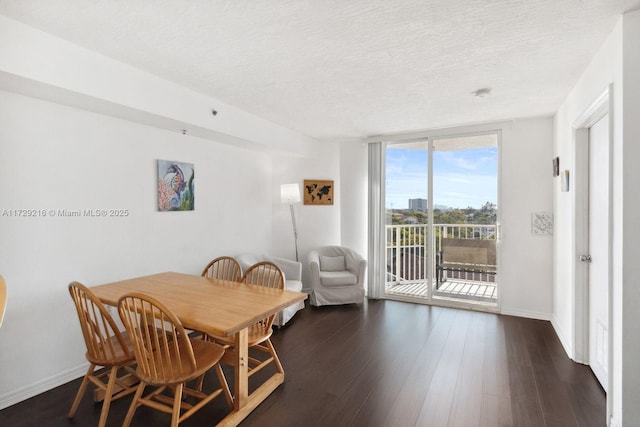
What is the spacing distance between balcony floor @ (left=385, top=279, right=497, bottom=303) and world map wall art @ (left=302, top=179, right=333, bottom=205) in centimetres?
166

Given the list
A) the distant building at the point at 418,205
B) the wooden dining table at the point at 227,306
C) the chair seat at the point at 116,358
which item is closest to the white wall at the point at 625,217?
the wooden dining table at the point at 227,306

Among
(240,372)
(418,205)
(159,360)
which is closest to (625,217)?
(240,372)

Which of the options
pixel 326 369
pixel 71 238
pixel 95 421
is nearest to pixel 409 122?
pixel 326 369

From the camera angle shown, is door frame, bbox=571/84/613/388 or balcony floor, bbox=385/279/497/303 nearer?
door frame, bbox=571/84/613/388

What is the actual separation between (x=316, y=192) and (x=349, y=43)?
10.4 ft

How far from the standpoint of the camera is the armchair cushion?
4859mm

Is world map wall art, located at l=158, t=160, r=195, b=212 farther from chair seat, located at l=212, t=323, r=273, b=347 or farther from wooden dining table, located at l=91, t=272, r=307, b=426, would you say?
chair seat, located at l=212, t=323, r=273, b=347

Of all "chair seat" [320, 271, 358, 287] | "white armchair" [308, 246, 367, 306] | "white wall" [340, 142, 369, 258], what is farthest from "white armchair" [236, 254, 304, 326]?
"white wall" [340, 142, 369, 258]

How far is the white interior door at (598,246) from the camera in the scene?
95.8 inches

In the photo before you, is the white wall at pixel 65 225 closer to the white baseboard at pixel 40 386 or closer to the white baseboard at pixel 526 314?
the white baseboard at pixel 40 386

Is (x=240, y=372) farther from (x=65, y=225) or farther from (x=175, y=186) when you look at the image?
(x=175, y=186)

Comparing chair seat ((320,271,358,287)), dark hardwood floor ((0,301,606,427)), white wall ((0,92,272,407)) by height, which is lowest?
dark hardwood floor ((0,301,606,427))

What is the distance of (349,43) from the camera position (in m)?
2.16

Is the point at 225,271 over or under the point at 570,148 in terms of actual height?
under
